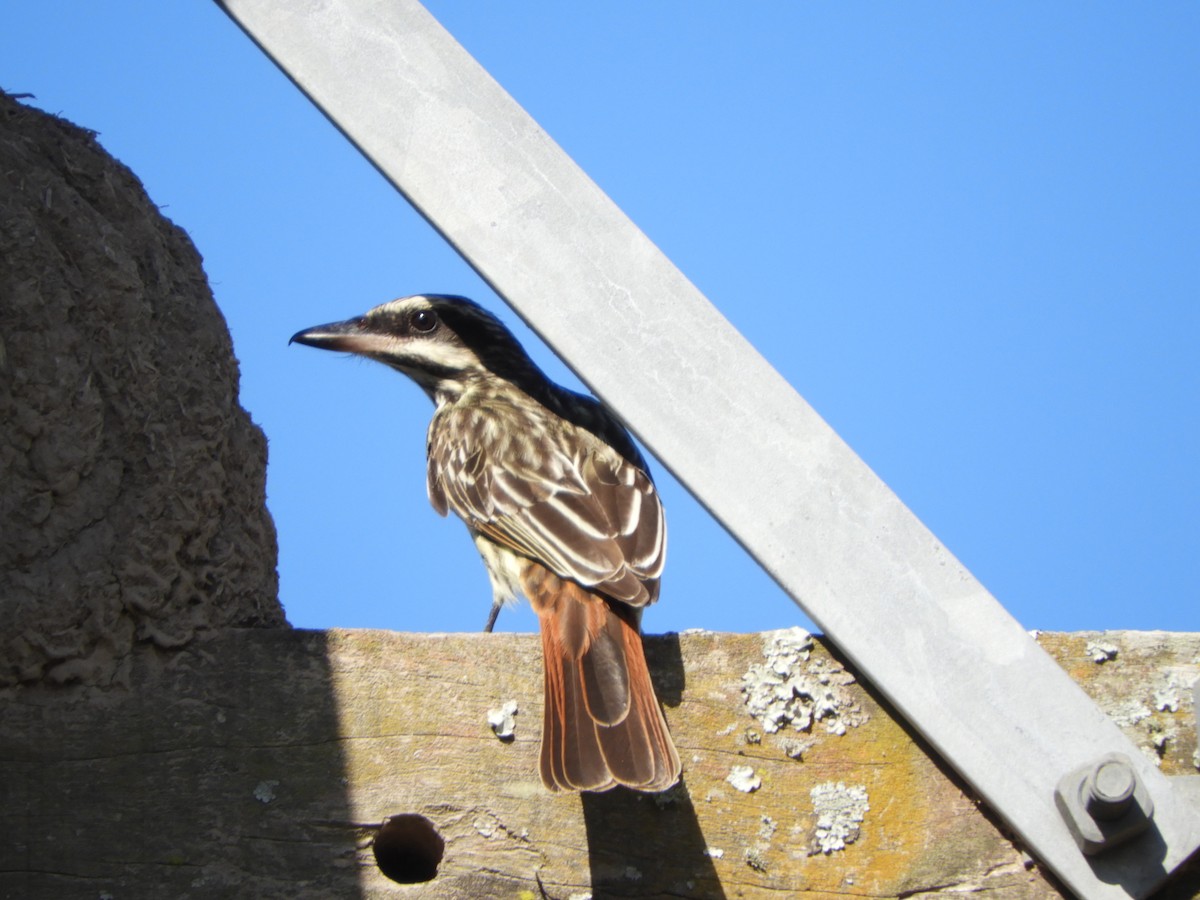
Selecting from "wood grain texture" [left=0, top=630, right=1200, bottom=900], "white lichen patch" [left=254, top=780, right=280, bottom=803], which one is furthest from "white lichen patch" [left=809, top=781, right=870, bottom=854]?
"white lichen patch" [left=254, top=780, right=280, bottom=803]

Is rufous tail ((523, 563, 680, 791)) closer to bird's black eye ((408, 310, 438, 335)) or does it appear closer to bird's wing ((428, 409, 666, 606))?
bird's wing ((428, 409, 666, 606))

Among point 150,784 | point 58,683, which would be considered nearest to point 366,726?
point 150,784

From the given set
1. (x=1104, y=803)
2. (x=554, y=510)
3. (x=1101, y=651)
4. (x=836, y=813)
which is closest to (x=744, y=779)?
(x=836, y=813)

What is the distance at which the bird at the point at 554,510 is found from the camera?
339 centimetres

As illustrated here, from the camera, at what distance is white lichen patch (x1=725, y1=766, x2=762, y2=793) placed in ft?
11.3

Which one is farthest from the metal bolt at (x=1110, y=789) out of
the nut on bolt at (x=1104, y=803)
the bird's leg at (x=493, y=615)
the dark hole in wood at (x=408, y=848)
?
the bird's leg at (x=493, y=615)

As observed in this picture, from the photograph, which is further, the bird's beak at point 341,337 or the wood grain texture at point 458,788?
the bird's beak at point 341,337

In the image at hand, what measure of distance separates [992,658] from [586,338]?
120cm

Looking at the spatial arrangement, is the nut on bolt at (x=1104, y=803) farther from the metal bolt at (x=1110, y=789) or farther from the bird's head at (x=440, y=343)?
the bird's head at (x=440, y=343)

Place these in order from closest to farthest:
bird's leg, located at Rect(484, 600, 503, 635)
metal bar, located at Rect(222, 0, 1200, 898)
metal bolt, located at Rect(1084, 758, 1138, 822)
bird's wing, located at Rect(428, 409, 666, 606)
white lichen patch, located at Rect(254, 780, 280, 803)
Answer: metal bolt, located at Rect(1084, 758, 1138, 822), metal bar, located at Rect(222, 0, 1200, 898), white lichen patch, located at Rect(254, 780, 280, 803), bird's wing, located at Rect(428, 409, 666, 606), bird's leg, located at Rect(484, 600, 503, 635)

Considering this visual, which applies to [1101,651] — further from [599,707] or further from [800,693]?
[599,707]

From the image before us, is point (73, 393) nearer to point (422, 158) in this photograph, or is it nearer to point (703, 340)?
point (422, 158)

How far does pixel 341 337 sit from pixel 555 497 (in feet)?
4.94

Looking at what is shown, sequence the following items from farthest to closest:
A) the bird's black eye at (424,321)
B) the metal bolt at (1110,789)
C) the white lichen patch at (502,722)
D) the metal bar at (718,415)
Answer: the bird's black eye at (424,321), the white lichen patch at (502,722), the metal bar at (718,415), the metal bolt at (1110,789)
